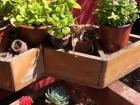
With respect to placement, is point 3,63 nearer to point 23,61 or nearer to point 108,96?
point 23,61

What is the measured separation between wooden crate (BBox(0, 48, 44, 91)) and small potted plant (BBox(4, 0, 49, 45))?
8 cm

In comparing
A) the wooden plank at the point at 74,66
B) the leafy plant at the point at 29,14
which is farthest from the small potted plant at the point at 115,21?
the leafy plant at the point at 29,14

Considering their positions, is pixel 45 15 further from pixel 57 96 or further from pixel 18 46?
pixel 57 96

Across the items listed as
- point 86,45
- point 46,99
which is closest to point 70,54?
point 86,45

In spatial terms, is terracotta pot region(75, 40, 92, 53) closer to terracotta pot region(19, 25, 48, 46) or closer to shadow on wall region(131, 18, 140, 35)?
terracotta pot region(19, 25, 48, 46)

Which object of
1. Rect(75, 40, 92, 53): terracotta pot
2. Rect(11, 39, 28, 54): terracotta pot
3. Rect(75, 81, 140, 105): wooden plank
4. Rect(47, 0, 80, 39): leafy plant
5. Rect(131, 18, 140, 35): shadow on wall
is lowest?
Rect(75, 81, 140, 105): wooden plank

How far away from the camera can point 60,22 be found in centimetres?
184

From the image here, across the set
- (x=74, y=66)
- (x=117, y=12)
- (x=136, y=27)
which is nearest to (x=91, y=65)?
(x=74, y=66)

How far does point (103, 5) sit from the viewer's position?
192 cm

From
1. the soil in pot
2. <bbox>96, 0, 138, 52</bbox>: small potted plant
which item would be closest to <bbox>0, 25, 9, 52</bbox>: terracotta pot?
the soil in pot

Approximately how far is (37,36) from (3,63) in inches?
9.6

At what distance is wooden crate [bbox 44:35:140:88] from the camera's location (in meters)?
1.82

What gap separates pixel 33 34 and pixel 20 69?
0.66ft

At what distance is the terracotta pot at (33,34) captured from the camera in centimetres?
186
